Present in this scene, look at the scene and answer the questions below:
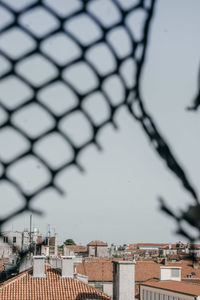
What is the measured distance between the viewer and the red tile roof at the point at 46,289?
10062 millimetres

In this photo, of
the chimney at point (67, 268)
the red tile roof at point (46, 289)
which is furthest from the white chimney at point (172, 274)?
the red tile roof at point (46, 289)

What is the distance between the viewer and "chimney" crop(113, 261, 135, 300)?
9.09m

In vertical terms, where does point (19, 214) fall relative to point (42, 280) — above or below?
above

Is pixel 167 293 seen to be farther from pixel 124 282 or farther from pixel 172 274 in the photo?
pixel 172 274

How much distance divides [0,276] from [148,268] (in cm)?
2190

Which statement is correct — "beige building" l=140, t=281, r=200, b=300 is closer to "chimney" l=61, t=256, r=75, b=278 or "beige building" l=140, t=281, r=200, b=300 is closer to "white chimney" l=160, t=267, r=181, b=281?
"chimney" l=61, t=256, r=75, b=278

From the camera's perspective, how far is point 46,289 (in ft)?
34.9

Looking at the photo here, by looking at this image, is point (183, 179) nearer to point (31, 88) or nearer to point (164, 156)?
point (164, 156)

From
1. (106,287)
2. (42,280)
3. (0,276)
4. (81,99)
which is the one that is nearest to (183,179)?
(81,99)

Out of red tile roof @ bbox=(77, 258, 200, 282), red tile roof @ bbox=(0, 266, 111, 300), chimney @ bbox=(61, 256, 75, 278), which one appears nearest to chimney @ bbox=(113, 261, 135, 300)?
red tile roof @ bbox=(0, 266, 111, 300)

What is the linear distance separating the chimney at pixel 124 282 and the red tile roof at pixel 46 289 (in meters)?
0.45

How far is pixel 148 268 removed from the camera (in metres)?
22.5

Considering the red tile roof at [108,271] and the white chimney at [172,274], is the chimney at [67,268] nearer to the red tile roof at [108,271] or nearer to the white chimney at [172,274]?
the white chimney at [172,274]

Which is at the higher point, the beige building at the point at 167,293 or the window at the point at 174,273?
the beige building at the point at 167,293
